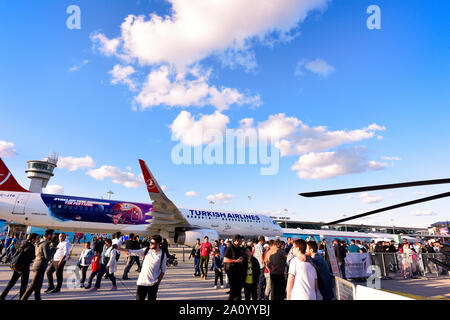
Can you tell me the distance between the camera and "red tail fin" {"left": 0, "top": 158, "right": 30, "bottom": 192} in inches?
844

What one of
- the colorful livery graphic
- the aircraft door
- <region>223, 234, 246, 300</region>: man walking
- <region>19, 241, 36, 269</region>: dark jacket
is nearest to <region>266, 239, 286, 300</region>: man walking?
<region>223, 234, 246, 300</region>: man walking

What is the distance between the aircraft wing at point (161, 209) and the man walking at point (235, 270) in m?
13.6

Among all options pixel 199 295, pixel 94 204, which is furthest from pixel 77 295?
pixel 94 204

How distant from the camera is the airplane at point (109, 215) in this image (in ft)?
62.0

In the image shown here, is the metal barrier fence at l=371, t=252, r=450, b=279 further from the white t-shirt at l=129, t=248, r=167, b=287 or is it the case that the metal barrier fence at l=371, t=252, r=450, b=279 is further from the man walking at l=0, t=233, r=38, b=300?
the man walking at l=0, t=233, r=38, b=300

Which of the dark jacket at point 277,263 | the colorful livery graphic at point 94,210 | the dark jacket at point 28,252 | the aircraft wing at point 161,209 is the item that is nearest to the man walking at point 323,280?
the dark jacket at point 277,263

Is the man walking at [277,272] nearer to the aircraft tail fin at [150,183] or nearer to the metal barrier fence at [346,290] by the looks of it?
the metal barrier fence at [346,290]

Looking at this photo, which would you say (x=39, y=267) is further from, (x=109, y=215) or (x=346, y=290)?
(x=109, y=215)

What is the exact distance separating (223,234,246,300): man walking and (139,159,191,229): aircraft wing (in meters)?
13.6

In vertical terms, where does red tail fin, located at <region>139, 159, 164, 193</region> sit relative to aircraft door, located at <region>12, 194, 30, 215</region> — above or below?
above

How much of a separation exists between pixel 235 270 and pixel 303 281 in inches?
88.1

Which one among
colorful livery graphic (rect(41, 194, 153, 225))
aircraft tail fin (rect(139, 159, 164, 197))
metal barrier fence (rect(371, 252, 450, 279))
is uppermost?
aircraft tail fin (rect(139, 159, 164, 197))
